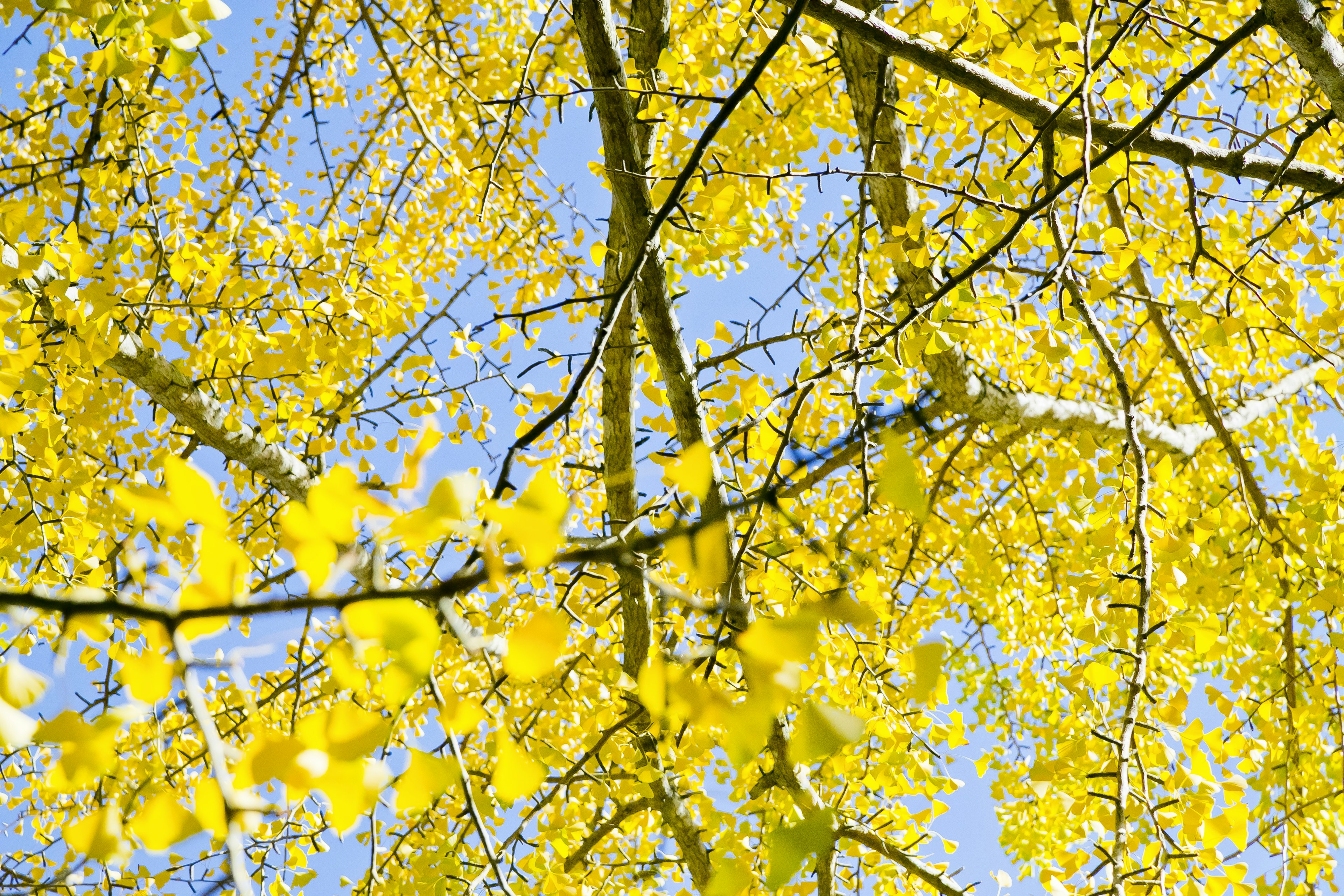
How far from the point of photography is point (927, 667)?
543 millimetres

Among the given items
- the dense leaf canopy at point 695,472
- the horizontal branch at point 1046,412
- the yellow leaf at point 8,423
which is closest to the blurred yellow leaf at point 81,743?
the dense leaf canopy at point 695,472

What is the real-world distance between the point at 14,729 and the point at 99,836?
98mm

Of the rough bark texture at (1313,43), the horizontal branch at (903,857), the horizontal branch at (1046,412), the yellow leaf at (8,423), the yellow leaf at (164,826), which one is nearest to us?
the yellow leaf at (164,826)

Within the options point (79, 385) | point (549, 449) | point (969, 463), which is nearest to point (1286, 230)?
point (969, 463)

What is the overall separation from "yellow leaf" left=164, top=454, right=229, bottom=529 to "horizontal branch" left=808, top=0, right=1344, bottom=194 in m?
1.13

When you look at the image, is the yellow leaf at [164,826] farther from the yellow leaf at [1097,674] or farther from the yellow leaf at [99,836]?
the yellow leaf at [1097,674]

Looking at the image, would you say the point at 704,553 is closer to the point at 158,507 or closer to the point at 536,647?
the point at 536,647

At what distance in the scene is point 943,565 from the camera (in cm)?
412

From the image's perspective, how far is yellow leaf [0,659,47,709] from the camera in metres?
0.61

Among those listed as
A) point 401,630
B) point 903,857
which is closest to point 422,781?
point 401,630

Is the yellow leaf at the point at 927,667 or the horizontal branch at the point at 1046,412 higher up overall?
the horizontal branch at the point at 1046,412

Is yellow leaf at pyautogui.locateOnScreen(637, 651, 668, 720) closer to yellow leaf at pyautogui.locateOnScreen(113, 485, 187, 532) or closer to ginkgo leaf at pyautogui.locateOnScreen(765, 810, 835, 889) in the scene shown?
ginkgo leaf at pyautogui.locateOnScreen(765, 810, 835, 889)

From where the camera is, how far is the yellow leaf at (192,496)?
19.2 inches

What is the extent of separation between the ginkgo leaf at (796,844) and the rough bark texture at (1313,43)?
52.3 inches
